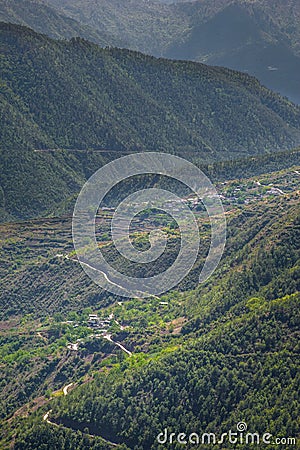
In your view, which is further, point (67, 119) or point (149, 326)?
point (67, 119)

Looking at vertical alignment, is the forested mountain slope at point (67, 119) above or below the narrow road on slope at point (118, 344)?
above

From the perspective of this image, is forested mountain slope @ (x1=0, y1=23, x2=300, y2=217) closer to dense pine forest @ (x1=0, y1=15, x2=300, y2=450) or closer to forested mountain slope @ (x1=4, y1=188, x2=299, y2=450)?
dense pine forest @ (x1=0, y1=15, x2=300, y2=450)

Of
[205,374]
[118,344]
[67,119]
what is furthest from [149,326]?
[67,119]

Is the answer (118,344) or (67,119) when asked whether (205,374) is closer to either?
(118,344)

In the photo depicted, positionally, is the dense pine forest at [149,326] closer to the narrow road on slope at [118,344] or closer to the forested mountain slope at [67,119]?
the narrow road on slope at [118,344]

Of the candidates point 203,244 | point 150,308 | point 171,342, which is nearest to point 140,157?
point 203,244

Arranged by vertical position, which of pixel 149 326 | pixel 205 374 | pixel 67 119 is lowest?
pixel 149 326

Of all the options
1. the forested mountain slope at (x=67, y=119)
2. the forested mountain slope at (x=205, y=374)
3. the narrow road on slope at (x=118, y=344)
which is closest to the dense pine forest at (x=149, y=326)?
the forested mountain slope at (x=205, y=374)

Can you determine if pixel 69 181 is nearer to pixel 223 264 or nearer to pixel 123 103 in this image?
pixel 123 103

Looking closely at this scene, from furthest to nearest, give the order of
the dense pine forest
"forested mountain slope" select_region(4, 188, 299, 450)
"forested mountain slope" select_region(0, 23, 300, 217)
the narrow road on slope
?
"forested mountain slope" select_region(0, 23, 300, 217), the narrow road on slope, the dense pine forest, "forested mountain slope" select_region(4, 188, 299, 450)

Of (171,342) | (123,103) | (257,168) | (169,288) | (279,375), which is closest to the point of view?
(279,375)

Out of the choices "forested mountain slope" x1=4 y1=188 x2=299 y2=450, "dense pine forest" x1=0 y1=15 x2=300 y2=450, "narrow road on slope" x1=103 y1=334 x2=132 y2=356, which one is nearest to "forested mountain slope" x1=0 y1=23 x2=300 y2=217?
"dense pine forest" x1=0 y1=15 x2=300 y2=450
